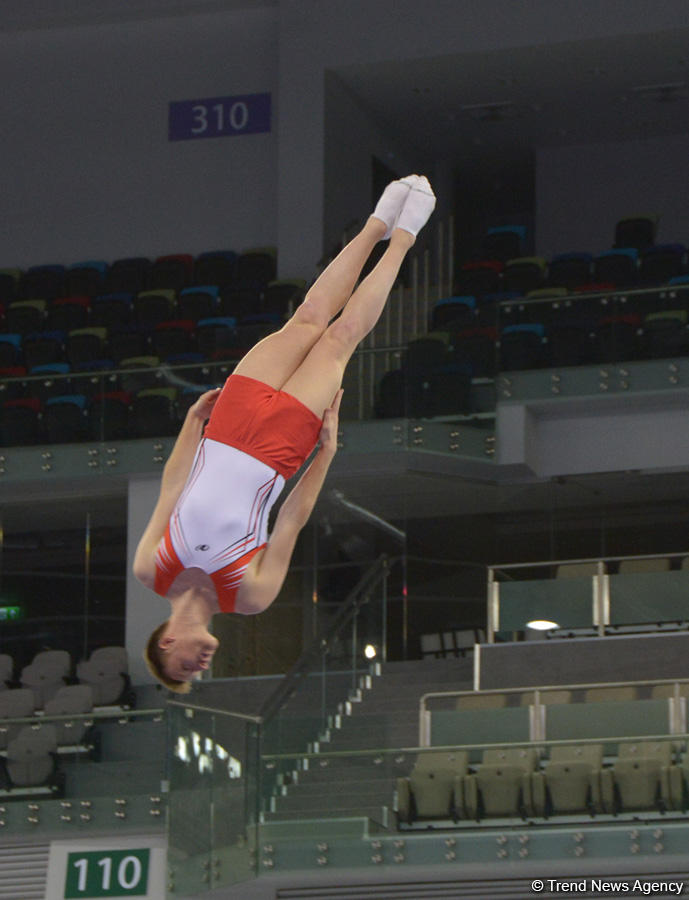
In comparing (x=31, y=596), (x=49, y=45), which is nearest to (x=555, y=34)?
(x=49, y=45)

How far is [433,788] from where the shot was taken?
499 inches

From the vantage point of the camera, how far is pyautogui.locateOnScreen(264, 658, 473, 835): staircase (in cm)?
1279

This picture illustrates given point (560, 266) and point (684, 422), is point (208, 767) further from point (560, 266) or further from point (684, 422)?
point (560, 266)

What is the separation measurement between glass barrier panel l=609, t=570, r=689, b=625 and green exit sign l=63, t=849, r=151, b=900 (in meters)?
5.18

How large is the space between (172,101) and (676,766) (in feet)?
46.8

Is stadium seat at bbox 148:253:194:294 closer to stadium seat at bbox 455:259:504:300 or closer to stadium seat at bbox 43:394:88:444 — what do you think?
stadium seat at bbox 455:259:504:300

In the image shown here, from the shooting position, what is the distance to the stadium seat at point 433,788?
41.5ft

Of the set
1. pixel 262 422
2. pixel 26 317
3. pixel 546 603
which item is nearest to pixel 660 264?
pixel 546 603

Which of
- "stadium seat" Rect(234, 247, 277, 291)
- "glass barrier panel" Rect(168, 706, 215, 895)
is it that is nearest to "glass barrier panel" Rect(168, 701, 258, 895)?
"glass barrier panel" Rect(168, 706, 215, 895)

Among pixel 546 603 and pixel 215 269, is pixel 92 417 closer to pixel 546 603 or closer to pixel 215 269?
pixel 215 269

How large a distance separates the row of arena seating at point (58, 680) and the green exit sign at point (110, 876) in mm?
2304

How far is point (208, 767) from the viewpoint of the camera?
501 inches

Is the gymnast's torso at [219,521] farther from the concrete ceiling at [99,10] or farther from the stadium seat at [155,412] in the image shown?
the concrete ceiling at [99,10]
